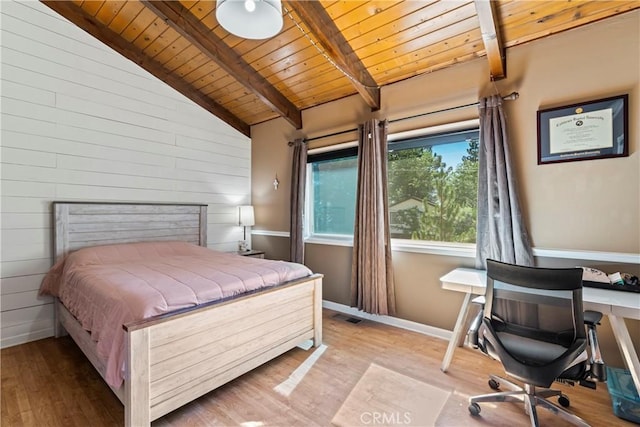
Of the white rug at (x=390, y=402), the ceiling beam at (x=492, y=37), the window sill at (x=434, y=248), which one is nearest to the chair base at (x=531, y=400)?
the white rug at (x=390, y=402)

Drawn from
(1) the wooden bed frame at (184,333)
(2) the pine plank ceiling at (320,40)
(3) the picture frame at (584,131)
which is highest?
(2) the pine plank ceiling at (320,40)

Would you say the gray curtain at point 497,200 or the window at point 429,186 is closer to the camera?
the gray curtain at point 497,200

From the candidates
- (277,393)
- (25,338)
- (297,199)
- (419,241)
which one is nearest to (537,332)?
(419,241)

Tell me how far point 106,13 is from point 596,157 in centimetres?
459

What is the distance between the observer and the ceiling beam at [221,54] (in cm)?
262

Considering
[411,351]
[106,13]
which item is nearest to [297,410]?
[411,351]

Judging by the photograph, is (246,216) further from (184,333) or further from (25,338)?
(184,333)

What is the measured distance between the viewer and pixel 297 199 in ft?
12.6

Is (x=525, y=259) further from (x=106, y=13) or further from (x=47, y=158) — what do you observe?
(x=106, y=13)

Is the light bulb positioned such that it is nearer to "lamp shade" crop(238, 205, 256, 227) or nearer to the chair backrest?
the chair backrest

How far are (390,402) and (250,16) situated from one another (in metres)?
2.59

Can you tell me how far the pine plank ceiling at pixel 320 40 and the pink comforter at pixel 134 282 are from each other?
2.02 meters

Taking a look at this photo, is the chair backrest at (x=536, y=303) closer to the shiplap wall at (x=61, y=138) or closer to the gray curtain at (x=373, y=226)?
the gray curtain at (x=373, y=226)

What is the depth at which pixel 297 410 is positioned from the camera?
180 cm
